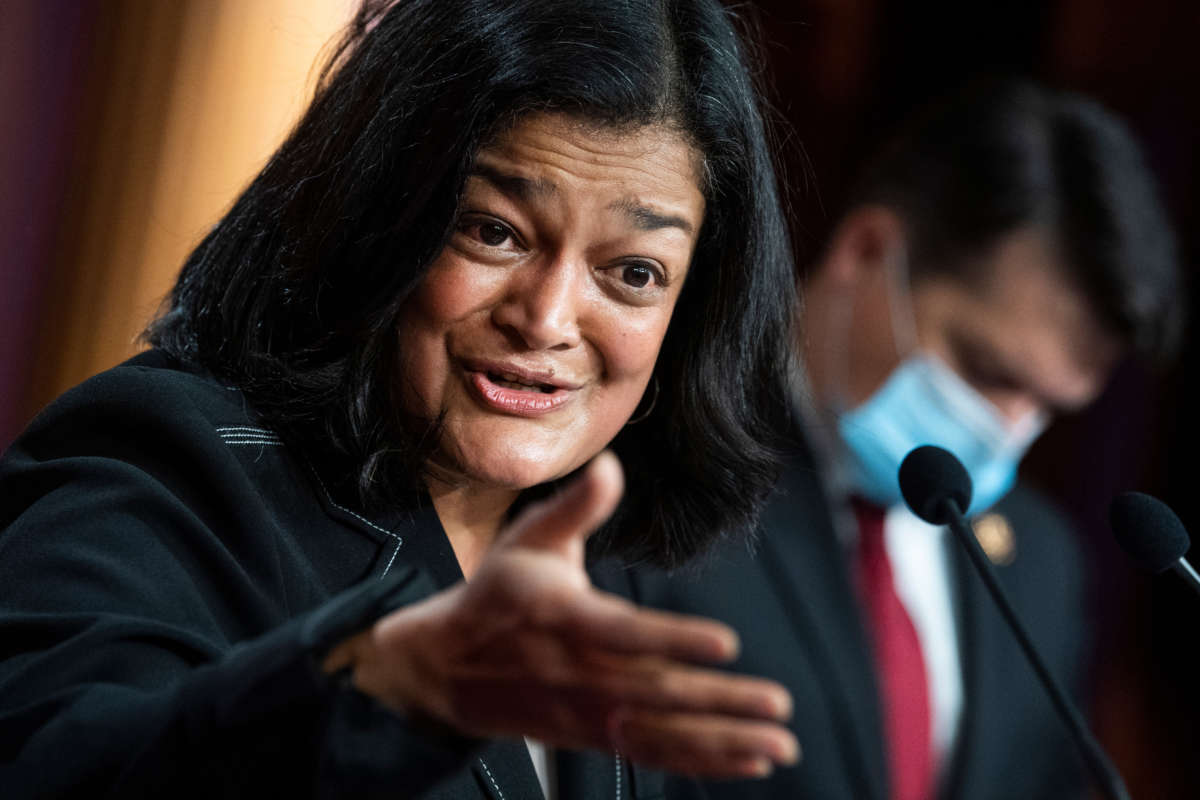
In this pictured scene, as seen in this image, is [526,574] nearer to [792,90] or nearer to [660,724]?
[660,724]

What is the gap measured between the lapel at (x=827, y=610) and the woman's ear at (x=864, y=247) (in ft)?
1.63

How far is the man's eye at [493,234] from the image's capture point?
1274 millimetres

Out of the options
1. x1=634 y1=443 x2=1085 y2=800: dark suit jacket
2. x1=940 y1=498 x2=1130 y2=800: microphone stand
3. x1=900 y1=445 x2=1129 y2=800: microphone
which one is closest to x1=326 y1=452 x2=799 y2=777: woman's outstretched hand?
x1=940 y1=498 x2=1130 y2=800: microphone stand

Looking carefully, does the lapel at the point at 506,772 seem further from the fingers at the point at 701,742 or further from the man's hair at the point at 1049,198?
the man's hair at the point at 1049,198

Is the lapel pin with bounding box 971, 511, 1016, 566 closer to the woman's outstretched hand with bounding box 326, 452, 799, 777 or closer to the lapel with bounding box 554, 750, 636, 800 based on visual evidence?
the lapel with bounding box 554, 750, 636, 800

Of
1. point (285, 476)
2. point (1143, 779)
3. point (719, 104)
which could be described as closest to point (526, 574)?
point (285, 476)

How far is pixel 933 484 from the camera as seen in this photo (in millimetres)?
1314

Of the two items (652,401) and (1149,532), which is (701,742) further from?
(652,401)

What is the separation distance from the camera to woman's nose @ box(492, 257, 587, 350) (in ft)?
4.11

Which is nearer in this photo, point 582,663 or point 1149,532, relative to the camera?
point 582,663

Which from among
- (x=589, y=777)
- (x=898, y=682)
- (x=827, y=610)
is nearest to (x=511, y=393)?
(x=589, y=777)

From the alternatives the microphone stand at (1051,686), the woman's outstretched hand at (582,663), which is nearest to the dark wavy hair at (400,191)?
the microphone stand at (1051,686)

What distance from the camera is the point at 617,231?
4.22 feet

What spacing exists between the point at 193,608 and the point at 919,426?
2026mm
